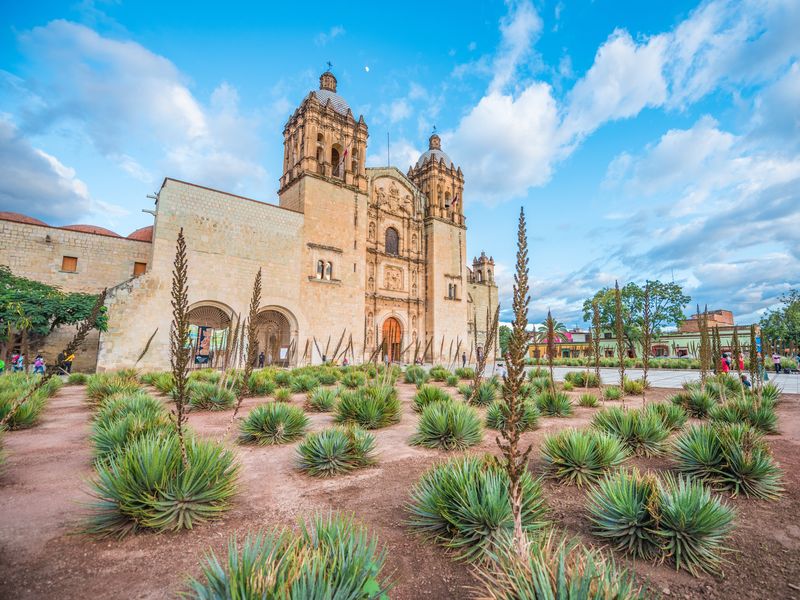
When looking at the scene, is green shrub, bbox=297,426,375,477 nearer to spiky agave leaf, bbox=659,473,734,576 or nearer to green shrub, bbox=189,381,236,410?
spiky agave leaf, bbox=659,473,734,576

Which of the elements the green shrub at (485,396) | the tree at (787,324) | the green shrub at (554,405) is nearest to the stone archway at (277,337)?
the green shrub at (485,396)

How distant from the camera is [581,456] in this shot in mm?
3824

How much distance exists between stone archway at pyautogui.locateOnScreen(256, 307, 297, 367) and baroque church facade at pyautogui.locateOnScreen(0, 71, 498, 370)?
85mm

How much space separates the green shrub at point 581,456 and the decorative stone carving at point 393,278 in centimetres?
2461

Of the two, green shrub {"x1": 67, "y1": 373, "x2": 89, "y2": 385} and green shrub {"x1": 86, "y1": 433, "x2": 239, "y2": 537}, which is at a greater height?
green shrub {"x1": 86, "y1": 433, "x2": 239, "y2": 537}

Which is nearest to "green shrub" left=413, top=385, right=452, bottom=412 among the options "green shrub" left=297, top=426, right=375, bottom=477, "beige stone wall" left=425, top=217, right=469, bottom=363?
"green shrub" left=297, top=426, right=375, bottom=477

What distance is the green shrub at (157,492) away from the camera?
2758mm

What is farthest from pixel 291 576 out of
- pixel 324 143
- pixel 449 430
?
pixel 324 143

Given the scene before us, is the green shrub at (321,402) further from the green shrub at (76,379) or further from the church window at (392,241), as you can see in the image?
the church window at (392,241)

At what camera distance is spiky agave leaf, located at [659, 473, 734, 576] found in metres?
2.37

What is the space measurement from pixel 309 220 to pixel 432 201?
1279 cm

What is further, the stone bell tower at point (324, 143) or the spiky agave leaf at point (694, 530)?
the stone bell tower at point (324, 143)

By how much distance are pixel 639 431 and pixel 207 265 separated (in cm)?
2001

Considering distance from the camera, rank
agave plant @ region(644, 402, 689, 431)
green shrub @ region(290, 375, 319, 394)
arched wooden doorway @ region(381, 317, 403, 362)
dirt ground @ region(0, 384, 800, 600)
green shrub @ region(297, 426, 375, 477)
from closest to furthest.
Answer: dirt ground @ region(0, 384, 800, 600), green shrub @ region(297, 426, 375, 477), agave plant @ region(644, 402, 689, 431), green shrub @ region(290, 375, 319, 394), arched wooden doorway @ region(381, 317, 403, 362)
